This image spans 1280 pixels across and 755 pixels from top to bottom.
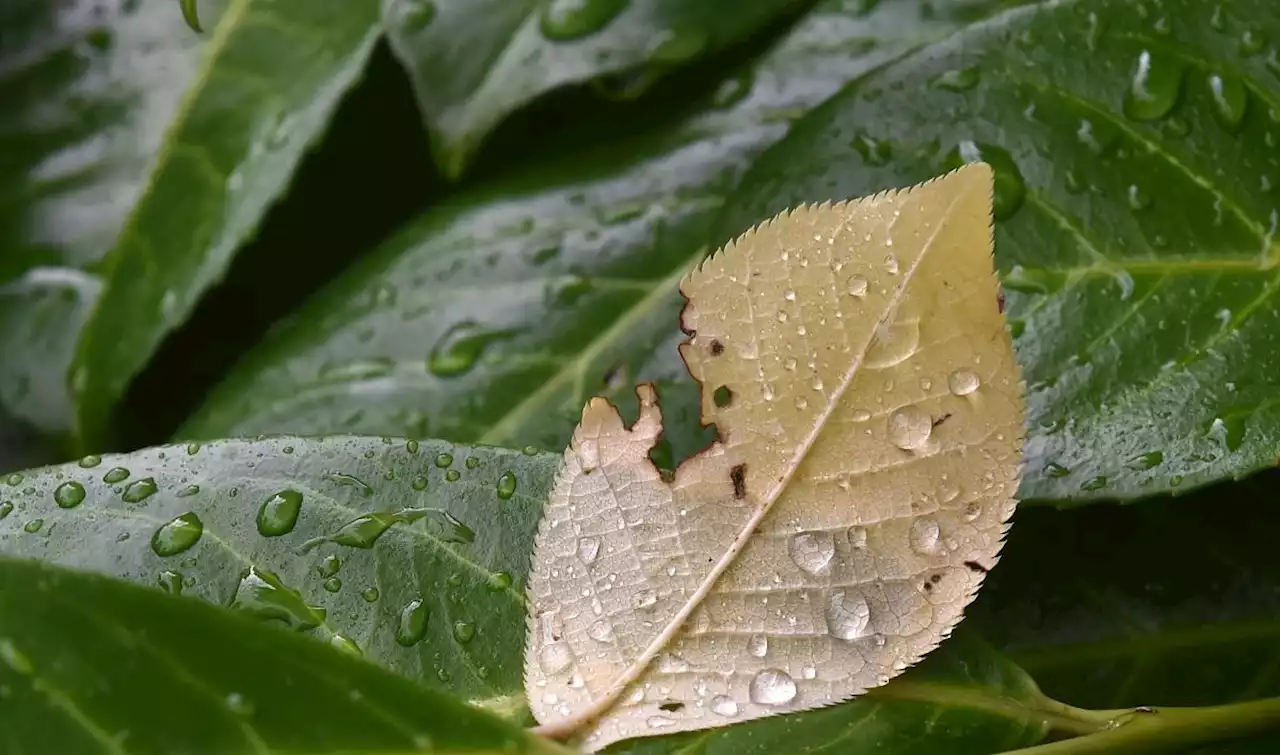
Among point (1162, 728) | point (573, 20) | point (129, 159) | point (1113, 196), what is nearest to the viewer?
point (1162, 728)

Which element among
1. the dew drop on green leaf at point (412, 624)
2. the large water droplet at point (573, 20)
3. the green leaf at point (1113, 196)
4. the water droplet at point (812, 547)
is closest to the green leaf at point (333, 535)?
the dew drop on green leaf at point (412, 624)

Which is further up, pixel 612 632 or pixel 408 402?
pixel 612 632

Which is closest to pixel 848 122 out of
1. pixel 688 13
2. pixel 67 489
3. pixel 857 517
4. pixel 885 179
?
pixel 885 179

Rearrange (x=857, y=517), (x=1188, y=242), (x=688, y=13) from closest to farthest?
(x=857, y=517), (x=1188, y=242), (x=688, y=13)

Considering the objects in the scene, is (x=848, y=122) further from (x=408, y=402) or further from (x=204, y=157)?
(x=204, y=157)

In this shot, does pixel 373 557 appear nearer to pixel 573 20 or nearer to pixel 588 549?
pixel 588 549

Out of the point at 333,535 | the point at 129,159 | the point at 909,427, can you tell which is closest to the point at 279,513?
the point at 333,535

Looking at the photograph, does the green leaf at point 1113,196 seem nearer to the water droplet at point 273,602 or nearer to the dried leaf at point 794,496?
the dried leaf at point 794,496

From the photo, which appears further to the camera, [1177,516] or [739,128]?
[739,128]
